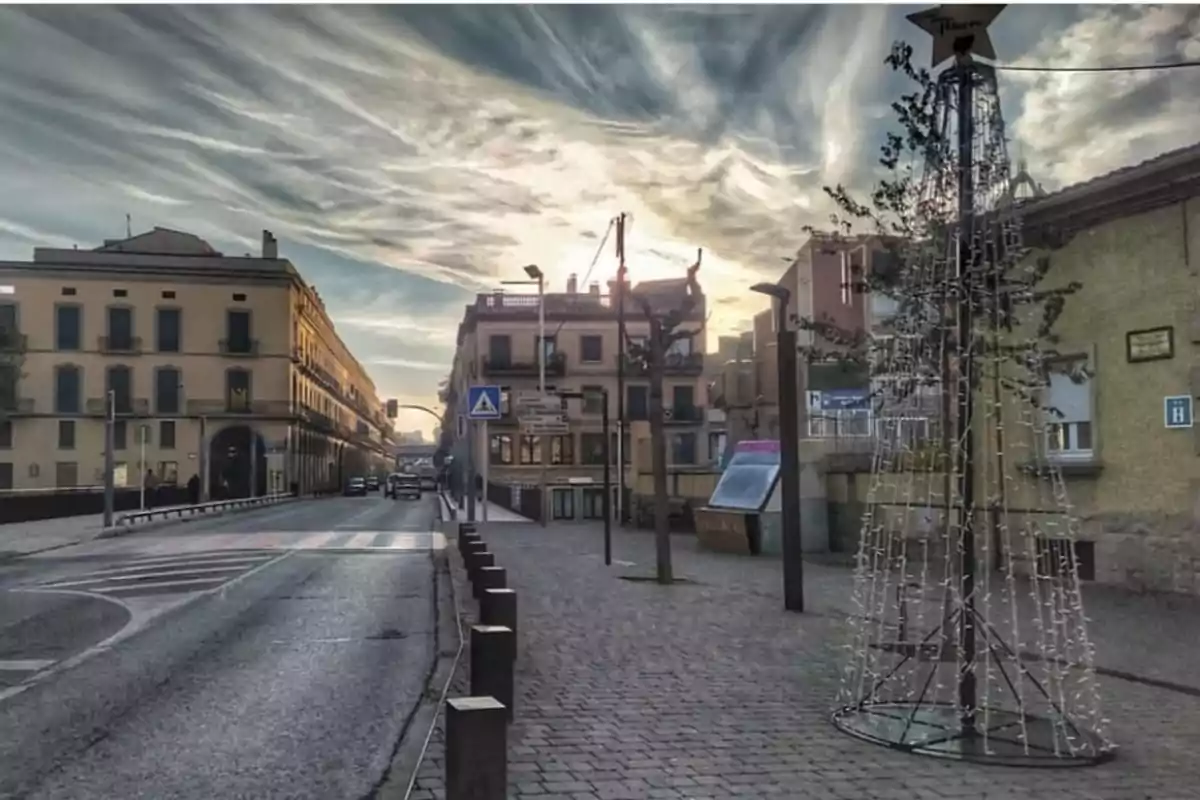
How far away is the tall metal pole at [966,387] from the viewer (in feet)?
22.4

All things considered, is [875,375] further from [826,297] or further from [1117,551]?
[826,297]

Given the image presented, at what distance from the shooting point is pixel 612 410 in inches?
2950

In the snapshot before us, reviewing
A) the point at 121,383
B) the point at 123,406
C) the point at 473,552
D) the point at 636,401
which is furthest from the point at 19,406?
the point at 473,552

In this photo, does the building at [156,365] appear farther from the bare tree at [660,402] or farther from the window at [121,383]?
the bare tree at [660,402]

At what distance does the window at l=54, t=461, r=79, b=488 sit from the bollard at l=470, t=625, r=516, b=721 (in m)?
69.5

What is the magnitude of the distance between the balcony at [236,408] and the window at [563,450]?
17883 mm

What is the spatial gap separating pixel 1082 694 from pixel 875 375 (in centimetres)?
271

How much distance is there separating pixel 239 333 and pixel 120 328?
7.04 metres

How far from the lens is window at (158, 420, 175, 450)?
235 ft

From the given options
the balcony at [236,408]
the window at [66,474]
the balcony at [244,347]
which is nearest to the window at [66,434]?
the window at [66,474]

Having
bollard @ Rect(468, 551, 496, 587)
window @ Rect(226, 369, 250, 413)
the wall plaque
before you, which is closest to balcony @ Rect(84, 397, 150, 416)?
window @ Rect(226, 369, 250, 413)

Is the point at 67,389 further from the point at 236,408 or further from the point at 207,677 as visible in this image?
the point at 207,677

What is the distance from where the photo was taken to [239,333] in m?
75.7

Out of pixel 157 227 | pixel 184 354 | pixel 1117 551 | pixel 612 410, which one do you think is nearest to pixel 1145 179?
pixel 1117 551
